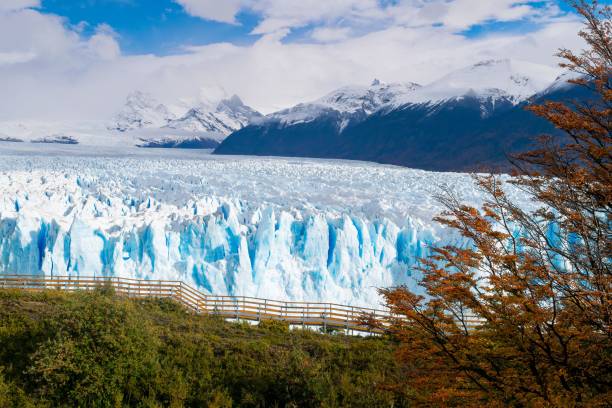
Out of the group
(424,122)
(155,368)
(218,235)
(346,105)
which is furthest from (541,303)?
(346,105)

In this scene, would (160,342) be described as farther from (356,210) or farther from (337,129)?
(337,129)

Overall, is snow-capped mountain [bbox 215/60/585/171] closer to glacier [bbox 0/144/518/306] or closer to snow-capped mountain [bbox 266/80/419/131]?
snow-capped mountain [bbox 266/80/419/131]

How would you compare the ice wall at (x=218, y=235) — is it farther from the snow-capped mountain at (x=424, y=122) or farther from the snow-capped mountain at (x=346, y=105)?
the snow-capped mountain at (x=346, y=105)

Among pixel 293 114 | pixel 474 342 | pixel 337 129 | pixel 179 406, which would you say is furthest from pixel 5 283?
pixel 293 114

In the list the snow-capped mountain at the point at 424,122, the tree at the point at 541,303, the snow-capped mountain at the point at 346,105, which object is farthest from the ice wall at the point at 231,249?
the snow-capped mountain at the point at 346,105

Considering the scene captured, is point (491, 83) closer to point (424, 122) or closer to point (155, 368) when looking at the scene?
point (424, 122)
